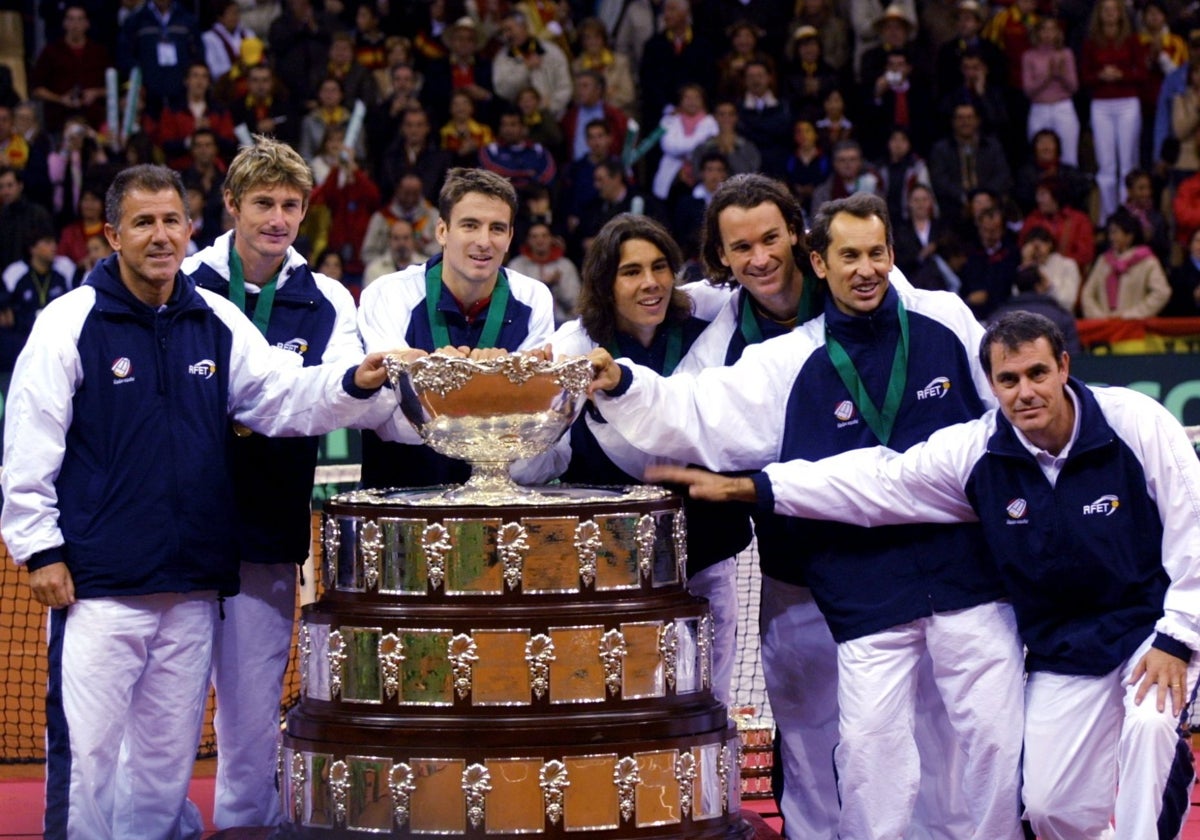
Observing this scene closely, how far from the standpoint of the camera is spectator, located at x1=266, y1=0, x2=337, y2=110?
18.2 meters

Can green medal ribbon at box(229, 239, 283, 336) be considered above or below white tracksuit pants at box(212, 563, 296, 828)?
above

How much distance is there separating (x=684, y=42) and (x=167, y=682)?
42.8 feet

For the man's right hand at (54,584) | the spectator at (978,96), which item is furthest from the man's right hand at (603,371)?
the spectator at (978,96)

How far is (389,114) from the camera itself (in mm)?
17906

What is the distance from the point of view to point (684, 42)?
61.4 ft

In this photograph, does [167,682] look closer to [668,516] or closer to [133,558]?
[133,558]

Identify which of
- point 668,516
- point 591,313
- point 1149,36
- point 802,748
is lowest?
point 802,748

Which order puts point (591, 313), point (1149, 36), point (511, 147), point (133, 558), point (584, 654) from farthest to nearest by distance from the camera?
1. point (1149, 36)
2. point (511, 147)
3. point (591, 313)
4. point (133, 558)
5. point (584, 654)

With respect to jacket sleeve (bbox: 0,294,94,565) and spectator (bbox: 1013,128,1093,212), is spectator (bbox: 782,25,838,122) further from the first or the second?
jacket sleeve (bbox: 0,294,94,565)

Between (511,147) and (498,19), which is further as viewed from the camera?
(498,19)

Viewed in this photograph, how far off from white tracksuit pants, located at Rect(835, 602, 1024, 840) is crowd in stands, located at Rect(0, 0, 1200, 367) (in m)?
9.40

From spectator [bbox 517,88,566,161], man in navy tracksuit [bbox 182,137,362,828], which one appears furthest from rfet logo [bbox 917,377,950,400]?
spectator [bbox 517,88,566,161]

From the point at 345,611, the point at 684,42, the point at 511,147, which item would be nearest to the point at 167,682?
the point at 345,611

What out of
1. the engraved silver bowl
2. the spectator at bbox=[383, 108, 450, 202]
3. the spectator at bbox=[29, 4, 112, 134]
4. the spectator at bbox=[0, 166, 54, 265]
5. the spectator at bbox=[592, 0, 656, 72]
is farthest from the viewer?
the spectator at bbox=[592, 0, 656, 72]
